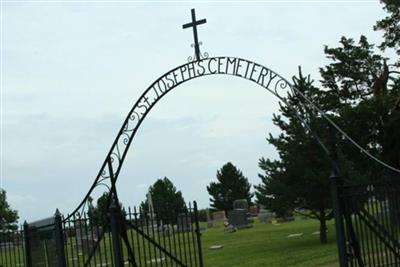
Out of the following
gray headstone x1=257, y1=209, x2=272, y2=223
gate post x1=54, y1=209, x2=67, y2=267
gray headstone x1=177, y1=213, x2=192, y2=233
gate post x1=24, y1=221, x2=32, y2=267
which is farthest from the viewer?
gray headstone x1=257, y1=209, x2=272, y2=223

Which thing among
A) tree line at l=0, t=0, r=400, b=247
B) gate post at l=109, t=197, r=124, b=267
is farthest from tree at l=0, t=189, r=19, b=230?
gate post at l=109, t=197, r=124, b=267

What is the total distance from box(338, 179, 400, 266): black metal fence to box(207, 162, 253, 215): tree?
54906 millimetres

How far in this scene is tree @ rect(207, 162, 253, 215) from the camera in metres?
65.5

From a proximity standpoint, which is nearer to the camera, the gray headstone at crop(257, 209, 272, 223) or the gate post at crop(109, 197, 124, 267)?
Result: the gate post at crop(109, 197, 124, 267)

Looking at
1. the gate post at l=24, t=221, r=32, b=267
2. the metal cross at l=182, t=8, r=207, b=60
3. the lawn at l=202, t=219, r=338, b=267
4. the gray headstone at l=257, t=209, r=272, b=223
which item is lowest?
the lawn at l=202, t=219, r=338, b=267

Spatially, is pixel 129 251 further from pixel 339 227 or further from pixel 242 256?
pixel 242 256

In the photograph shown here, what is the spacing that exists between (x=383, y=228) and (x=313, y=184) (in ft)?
42.5

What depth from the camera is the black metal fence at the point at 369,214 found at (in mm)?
9680

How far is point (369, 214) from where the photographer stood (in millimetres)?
9781

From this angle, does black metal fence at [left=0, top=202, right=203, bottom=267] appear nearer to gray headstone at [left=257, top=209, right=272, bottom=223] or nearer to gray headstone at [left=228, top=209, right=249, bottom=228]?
gray headstone at [left=228, top=209, right=249, bottom=228]

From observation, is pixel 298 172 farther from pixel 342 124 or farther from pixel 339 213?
pixel 339 213

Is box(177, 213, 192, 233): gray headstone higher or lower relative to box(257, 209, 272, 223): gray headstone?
higher

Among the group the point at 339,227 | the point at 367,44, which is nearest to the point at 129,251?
the point at 339,227

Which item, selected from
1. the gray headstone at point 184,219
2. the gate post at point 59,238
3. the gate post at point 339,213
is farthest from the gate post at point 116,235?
the gate post at point 339,213
